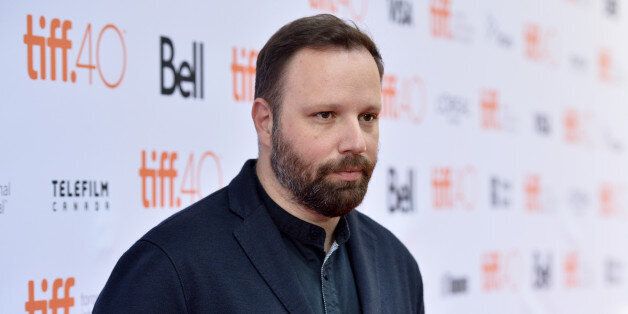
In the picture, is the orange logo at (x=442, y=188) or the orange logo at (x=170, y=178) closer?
the orange logo at (x=170, y=178)

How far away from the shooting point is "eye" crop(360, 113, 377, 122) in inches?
69.4

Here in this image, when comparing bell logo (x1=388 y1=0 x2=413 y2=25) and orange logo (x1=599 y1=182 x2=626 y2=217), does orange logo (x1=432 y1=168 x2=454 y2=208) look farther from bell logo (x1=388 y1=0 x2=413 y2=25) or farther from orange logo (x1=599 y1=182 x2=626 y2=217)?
orange logo (x1=599 y1=182 x2=626 y2=217)

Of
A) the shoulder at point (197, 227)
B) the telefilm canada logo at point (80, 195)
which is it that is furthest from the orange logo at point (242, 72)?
the shoulder at point (197, 227)

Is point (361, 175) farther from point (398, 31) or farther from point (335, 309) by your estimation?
point (398, 31)

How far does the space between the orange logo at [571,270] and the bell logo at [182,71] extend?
7.70 ft

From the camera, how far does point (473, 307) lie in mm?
3676

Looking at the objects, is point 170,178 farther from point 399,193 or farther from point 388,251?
point 399,193

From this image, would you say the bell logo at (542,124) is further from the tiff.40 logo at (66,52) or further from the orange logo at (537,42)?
the tiff.40 logo at (66,52)

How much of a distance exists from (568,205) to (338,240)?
2785 millimetres

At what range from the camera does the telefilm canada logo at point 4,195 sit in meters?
2.04

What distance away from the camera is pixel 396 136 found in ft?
10.9

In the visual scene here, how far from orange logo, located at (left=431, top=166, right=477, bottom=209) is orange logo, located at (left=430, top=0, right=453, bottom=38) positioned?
0.49 m

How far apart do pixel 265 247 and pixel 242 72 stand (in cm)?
107

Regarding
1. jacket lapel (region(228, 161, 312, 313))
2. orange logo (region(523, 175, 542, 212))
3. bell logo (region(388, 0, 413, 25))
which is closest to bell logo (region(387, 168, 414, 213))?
bell logo (region(388, 0, 413, 25))
